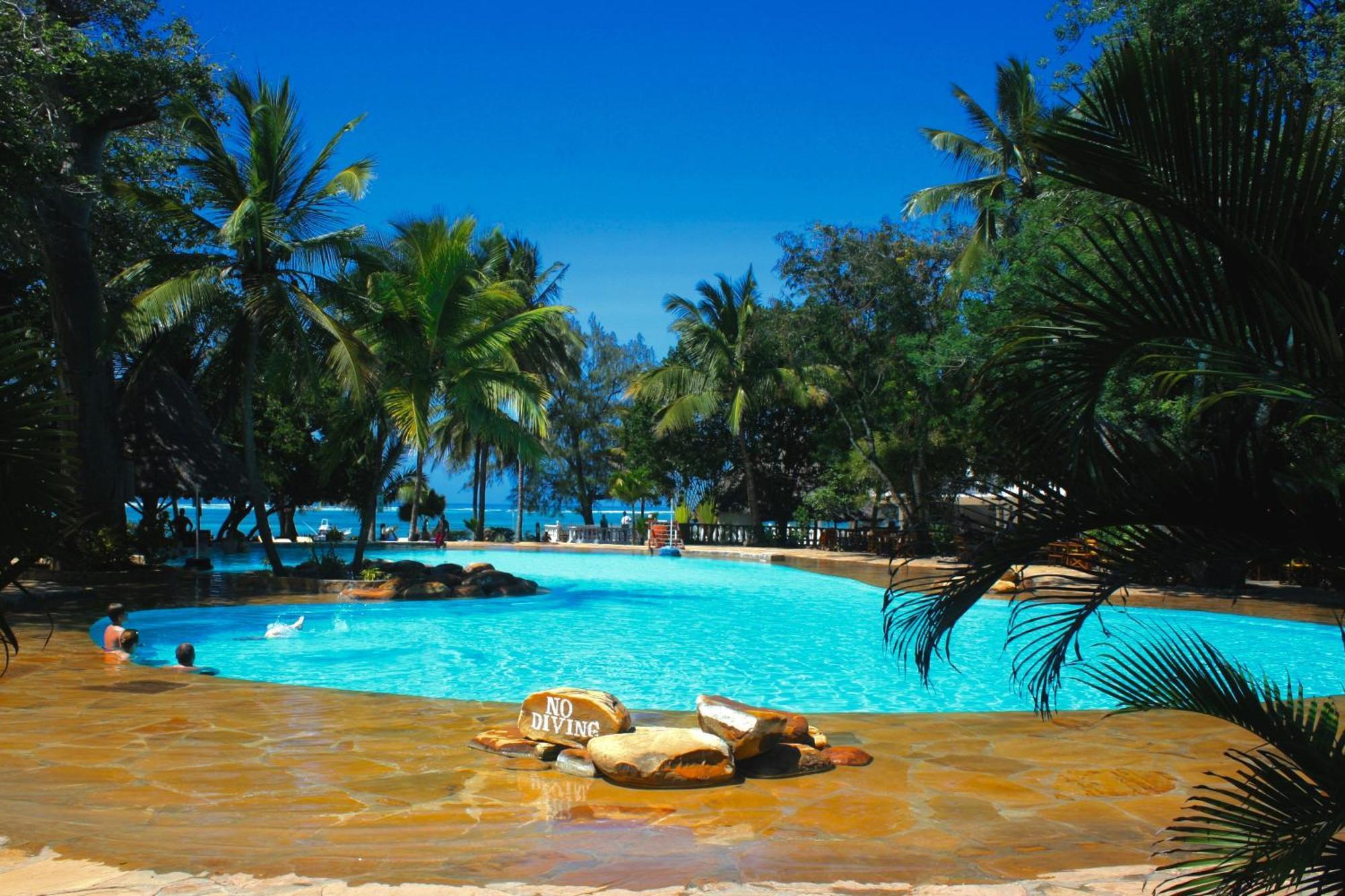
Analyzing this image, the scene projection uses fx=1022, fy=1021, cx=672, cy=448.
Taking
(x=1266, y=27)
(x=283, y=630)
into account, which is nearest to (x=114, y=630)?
(x=283, y=630)

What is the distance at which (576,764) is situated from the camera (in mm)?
6012

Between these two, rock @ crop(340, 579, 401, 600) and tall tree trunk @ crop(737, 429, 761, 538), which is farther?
tall tree trunk @ crop(737, 429, 761, 538)

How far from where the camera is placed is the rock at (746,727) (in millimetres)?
6062

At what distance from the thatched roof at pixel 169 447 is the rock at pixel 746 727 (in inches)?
699

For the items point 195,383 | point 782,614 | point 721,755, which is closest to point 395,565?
point 782,614

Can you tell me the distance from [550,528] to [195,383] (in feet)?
44.1

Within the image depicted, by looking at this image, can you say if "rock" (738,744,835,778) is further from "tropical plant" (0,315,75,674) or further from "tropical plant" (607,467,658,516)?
"tropical plant" (607,467,658,516)

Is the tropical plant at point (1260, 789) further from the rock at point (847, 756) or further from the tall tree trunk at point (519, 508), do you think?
the tall tree trunk at point (519, 508)

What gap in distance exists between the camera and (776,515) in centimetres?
3550

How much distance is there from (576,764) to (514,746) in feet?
1.89

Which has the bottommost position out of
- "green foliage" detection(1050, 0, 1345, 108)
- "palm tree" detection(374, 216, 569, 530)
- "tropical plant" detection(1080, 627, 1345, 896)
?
"tropical plant" detection(1080, 627, 1345, 896)

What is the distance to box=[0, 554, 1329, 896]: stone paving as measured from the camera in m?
4.12

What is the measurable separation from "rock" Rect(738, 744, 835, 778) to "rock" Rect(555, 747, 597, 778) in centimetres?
88

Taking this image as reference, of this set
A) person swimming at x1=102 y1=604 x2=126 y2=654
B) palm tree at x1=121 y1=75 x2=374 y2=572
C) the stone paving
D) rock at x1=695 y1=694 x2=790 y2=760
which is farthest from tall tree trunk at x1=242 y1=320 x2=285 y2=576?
rock at x1=695 y1=694 x2=790 y2=760
